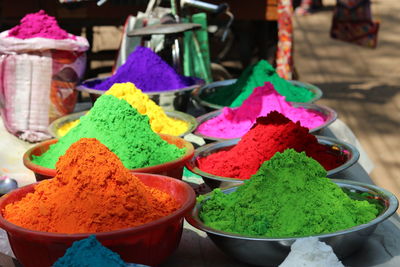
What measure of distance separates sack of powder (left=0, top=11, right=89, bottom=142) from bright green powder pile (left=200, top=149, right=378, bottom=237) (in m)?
1.02

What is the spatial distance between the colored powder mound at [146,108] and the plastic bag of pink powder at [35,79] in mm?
362

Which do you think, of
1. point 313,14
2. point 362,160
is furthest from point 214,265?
point 313,14

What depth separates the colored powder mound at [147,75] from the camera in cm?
190

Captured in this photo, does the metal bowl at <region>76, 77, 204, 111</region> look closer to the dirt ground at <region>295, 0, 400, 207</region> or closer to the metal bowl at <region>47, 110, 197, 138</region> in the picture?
the metal bowl at <region>47, 110, 197, 138</region>

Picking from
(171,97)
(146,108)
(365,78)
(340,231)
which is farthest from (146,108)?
(365,78)

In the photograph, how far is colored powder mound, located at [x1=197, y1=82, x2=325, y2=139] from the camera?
1.68m

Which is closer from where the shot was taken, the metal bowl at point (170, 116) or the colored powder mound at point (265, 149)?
the colored powder mound at point (265, 149)

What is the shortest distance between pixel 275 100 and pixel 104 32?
5.11 metres

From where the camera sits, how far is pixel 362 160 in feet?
6.10

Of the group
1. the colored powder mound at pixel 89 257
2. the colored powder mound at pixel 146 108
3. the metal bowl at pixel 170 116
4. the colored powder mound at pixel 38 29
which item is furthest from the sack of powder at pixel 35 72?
the colored powder mound at pixel 89 257

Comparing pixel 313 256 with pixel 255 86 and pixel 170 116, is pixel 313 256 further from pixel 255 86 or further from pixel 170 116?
pixel 255 86

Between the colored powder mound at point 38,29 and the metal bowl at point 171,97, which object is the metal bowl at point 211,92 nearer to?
the metal bowl at point 171,97

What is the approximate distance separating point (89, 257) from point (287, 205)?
1.20 ft

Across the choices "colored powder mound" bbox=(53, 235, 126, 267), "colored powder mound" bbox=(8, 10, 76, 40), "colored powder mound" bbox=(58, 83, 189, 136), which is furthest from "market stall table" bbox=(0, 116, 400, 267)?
"colored powder mound" bbox=(8, 10, 76, 40)
